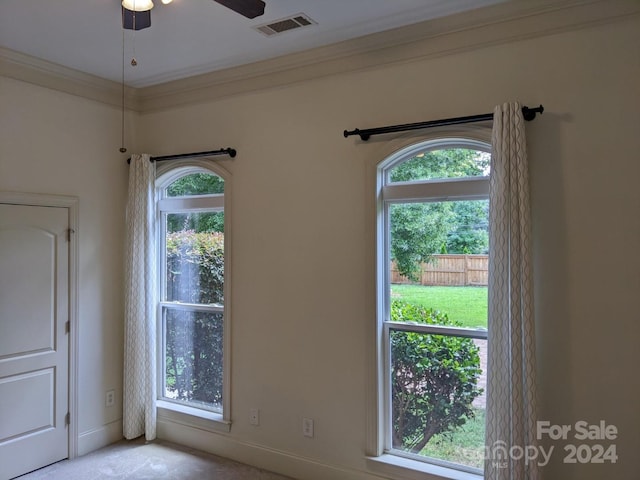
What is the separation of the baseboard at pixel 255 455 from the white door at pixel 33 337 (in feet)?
2.69

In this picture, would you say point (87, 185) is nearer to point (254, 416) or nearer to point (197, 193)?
point (197, 193)

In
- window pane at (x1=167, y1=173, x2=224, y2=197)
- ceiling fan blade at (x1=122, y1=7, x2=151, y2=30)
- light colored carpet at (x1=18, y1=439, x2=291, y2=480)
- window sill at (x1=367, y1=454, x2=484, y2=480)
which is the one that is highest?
ceiling fan blade at (x1=122, y1=7, x2=151, y2=30)

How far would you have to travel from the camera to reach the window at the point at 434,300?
9.11ft

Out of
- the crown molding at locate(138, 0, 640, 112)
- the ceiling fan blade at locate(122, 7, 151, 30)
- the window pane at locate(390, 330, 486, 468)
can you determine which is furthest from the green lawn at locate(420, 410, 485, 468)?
the ceiling fan blade at locate(122, 7, 151, 30)

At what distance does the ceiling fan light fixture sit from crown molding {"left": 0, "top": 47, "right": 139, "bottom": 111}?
1.26 m

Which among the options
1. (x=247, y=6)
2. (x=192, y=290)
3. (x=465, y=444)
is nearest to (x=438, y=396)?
(x=465, y=444)

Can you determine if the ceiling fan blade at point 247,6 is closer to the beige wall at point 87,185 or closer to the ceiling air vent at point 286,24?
the ceiling air vent at point 286,24

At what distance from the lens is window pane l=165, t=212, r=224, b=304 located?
376 cm

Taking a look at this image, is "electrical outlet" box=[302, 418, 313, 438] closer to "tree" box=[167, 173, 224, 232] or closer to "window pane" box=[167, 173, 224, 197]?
"tree" box=[167, 173, 224, 232]

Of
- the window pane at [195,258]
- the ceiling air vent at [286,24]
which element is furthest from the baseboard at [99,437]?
the ceiling air vent at [286,24]

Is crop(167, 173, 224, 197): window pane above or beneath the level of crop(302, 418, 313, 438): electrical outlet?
above

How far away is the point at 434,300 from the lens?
292 cm

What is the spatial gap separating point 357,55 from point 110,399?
11.0ft

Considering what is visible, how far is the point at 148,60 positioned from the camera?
3.40 metres
